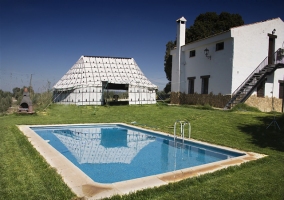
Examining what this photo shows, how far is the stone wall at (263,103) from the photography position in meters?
16.3

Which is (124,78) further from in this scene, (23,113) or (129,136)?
(129,136)

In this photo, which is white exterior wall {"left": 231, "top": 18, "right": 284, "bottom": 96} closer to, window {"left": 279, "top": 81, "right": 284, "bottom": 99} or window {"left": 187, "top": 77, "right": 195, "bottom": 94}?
window {"left": 279, "top": 81, "right": 284, "bottom": 99}

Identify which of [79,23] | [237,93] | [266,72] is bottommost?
[237,93]

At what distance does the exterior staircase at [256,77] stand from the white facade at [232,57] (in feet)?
0.90

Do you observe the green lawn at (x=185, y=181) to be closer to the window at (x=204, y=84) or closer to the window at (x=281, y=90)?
the window at (x=204, y=84)

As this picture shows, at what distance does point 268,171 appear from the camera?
4.29 meters

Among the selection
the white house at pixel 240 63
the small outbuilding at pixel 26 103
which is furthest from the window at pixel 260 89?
the small outbuilding at pixel 26 103

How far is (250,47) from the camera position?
1642 centimetres

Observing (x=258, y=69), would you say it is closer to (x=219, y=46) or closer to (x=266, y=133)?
(x=219, y=46)

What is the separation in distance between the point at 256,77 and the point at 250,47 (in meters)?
2.05

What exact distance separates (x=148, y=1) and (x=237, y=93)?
8.16 metres

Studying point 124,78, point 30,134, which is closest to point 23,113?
point 30,134

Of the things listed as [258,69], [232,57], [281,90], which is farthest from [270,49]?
[232,57]

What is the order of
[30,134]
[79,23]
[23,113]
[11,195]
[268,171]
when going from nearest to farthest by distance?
[11,195] < [268,171] < [30,134] < [23,113] < [79,23]
